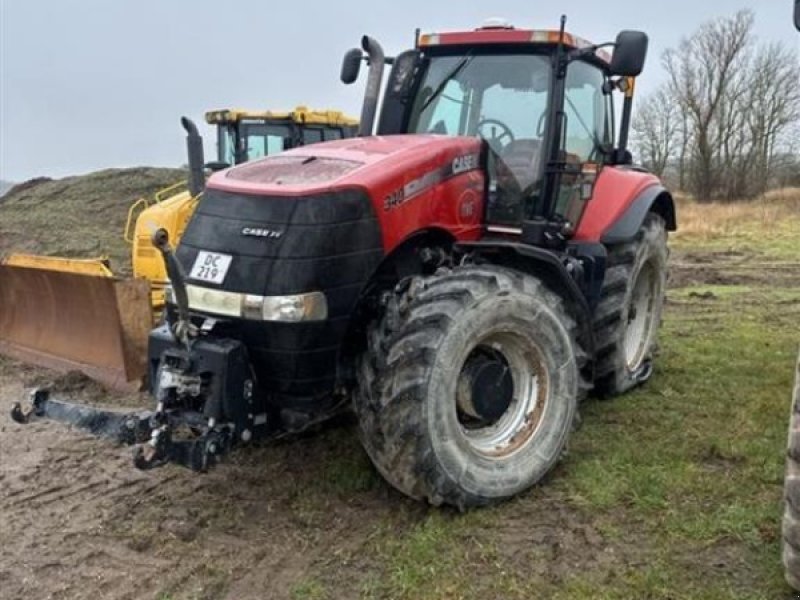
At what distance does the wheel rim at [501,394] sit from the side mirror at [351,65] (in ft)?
6.68

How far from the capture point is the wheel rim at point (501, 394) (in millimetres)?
3857

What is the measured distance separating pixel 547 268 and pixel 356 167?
1141mm

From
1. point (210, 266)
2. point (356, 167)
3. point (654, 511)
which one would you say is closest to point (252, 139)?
point (356, 167)

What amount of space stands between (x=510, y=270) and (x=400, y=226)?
564 millimetres

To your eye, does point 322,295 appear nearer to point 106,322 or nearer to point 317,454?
point 317,454

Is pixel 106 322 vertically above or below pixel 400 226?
below

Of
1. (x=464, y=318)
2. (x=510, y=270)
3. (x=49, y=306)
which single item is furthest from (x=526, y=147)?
(x=49, y=306)

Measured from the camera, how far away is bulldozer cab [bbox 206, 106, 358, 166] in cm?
1302

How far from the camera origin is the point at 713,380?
227 inches

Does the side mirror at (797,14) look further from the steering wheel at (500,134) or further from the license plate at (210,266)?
the license plate at (210,266)

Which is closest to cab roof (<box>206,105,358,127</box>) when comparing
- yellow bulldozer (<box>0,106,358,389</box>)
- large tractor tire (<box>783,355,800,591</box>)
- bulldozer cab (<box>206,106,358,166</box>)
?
bulldozer cab (<box>206,106,358,166</box>)

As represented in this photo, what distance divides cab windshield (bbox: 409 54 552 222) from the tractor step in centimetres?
201

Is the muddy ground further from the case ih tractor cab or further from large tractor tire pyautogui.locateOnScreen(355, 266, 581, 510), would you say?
the case ih tractor cab

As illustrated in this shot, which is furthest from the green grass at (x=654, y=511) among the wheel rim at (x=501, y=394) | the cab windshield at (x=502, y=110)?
the cab windshield at (x=502, y=110)
